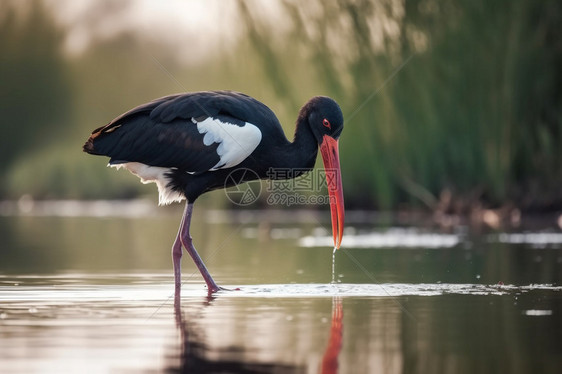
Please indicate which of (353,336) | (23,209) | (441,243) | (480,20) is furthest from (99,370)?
(23,209)

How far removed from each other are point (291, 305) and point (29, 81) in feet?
76.5

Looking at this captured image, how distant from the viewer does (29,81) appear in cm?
2922

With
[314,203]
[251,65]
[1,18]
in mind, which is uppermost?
[1,18]

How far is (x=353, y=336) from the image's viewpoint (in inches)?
226

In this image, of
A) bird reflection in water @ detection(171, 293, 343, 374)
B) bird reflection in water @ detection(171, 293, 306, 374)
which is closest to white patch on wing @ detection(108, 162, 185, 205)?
bird reflection in water @ detection(171, 293, 343, 374)

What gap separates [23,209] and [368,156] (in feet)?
30.6

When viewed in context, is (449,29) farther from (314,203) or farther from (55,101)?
(55,101)

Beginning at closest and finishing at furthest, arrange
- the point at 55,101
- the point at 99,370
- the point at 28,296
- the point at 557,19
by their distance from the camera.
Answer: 1. the point at 99,370
2. the point at 28,296
3. the point at 557,19
4. the point at 55,101

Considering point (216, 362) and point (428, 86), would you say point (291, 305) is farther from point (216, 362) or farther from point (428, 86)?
point (428, 86)

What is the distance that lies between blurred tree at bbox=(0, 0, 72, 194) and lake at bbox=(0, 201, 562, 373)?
13.6 meters

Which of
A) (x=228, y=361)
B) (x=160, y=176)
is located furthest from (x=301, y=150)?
(x=228, y=361)

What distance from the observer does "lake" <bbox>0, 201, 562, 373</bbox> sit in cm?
507

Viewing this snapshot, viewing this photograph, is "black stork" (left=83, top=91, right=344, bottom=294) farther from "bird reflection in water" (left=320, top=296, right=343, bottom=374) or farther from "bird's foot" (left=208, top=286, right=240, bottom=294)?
"bird reflection in water" (left=320, top=296, right=343, bottom=374)
